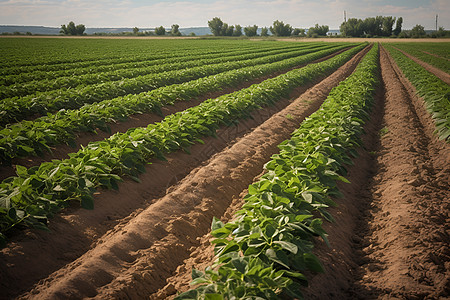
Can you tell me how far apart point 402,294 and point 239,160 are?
12.7 ft

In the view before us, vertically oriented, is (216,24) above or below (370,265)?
above

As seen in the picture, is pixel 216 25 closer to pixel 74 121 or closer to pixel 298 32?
pixel 298 32

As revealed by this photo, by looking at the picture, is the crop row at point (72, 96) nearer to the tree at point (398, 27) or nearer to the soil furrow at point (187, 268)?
the soil furrow at point (187, 268)

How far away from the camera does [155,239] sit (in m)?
3.79

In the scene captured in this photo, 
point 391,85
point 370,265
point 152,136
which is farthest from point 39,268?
point 391,85

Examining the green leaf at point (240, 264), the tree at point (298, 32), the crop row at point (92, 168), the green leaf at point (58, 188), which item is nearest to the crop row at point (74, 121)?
the crop row at point (92, 168)

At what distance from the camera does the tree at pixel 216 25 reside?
116 meters

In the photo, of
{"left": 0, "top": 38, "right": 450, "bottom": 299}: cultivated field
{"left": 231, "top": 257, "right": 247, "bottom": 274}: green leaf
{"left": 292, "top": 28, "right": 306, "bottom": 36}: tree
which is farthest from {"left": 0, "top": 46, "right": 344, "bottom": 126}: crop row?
{"left": 292, "top": 28, "right": 306, "bottom": 36}: tree

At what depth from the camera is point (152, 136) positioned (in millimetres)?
5949

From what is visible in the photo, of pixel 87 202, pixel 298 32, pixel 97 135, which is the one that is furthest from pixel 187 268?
pixel 298 32

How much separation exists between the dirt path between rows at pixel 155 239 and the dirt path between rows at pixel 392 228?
161cm

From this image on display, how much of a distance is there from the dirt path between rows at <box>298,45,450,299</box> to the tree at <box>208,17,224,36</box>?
119m

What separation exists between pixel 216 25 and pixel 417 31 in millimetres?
73119

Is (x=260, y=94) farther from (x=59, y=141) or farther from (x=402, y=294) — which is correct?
(x=402, y=294)
